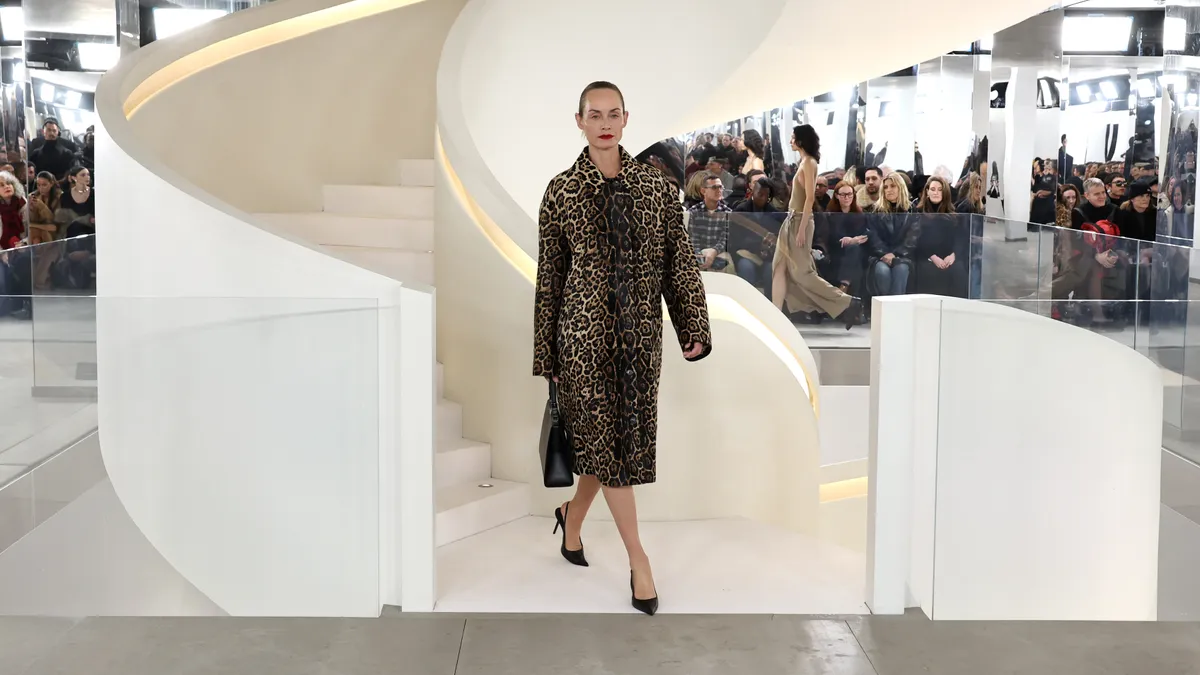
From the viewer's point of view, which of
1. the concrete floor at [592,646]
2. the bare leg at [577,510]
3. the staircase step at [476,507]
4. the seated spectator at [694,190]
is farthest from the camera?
the seated spectator at [694,190]

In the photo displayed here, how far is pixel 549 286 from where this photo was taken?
311 cm

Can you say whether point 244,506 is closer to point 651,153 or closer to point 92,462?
point 92,462

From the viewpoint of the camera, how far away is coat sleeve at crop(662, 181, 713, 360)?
3.11 metres

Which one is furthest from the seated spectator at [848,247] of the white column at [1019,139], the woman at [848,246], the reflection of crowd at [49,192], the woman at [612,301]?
the reflection of crowd at [49,192]

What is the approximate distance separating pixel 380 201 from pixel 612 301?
2.76 metres

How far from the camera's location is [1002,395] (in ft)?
9.86

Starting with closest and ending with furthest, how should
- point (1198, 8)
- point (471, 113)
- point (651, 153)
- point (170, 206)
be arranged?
point (170, 206)
point (471, 113)
point (1198, 8)
point (651, 153)

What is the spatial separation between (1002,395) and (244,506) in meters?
2.05

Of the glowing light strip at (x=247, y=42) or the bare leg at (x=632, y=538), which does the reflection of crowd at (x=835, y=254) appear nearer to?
the glowing light strip at (x=247, y=42)

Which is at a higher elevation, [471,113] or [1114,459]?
[471,113]

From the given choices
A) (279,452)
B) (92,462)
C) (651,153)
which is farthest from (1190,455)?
(651,153)

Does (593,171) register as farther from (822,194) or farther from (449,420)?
(822,194)

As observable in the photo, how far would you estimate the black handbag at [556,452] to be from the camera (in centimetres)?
311

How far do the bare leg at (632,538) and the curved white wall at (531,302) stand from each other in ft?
2.98
